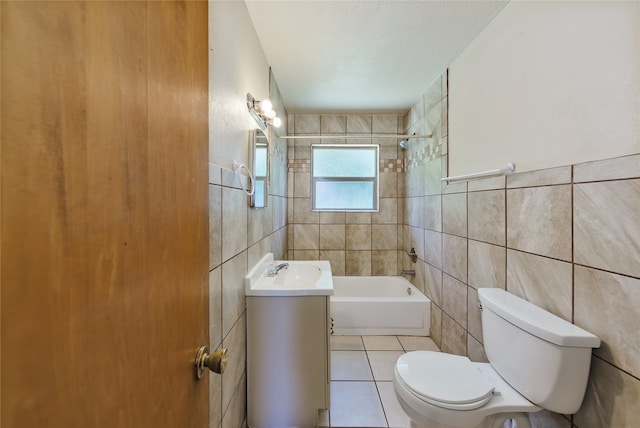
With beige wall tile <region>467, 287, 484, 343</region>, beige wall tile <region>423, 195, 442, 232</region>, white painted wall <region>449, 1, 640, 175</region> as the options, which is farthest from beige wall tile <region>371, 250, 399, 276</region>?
white painted wall <region>449, 1, 640, 175</region>

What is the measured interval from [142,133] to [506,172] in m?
1.62

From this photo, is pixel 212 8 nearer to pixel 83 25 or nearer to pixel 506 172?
pixel 83 25

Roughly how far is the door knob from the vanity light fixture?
1.28m

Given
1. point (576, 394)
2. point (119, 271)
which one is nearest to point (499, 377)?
point (576, 394)

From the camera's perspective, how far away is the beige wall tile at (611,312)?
0.86m

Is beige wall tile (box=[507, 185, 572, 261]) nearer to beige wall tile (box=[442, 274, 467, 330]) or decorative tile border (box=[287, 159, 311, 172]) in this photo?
beige wall tile (box=[442, 274, 467, 330])

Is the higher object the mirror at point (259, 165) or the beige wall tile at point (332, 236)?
the mirror at point (259, 165)

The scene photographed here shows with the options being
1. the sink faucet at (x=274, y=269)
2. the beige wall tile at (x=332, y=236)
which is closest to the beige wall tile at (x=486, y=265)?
the sink faucet at (x=274, y=269)

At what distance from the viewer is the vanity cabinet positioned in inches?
56.8

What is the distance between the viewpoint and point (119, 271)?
15.0 inches

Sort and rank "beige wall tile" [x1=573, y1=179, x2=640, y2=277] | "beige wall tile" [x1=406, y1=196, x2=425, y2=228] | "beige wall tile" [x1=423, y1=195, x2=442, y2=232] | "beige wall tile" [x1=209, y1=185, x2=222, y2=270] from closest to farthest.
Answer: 1. "beige wall tile" [x1=573, y1=179, x2=640, y2=277]
2. "beige wall tile" [x1=209, y1=185, x2=222, y2=270]
3. "beige wall tile" [x1=423, y1=195, x2=442, y2=232]
4. "beige wall tile" [x1=406, y1=196, x2=425, y2=228]

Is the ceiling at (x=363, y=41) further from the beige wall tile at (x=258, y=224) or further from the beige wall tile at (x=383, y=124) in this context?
the beige wall tile at (x=258, y=224)

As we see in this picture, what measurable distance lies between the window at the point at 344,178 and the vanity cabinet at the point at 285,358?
1.92 meters

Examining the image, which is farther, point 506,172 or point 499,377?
point 506,172
